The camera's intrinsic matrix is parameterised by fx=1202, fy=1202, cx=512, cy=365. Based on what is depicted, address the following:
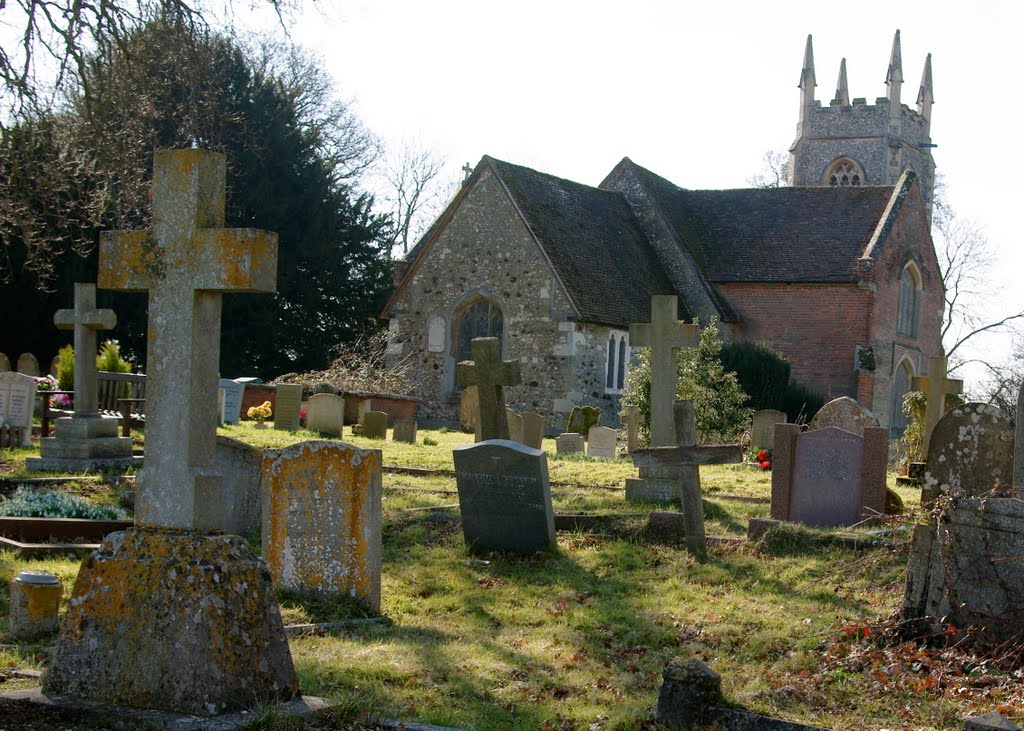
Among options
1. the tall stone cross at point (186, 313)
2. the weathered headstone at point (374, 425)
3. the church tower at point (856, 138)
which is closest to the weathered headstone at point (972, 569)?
the tall stone cross at point (186, 313)

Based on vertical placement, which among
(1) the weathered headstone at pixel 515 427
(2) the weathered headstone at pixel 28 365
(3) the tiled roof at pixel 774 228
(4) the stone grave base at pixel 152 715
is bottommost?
(4) the stone grave base at pixel 152 715

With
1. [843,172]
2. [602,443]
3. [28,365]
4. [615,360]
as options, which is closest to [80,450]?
[602,443]

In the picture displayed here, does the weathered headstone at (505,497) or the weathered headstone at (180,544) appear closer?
the weathered headstone at (180,544)

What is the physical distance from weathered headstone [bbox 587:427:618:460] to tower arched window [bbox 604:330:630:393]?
849 centimetres

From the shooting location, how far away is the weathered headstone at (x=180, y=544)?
4.81 m

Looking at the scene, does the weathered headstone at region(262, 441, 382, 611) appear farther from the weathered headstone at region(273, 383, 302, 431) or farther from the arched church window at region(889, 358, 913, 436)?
the arched church window at region(889, 358, 913, 436)

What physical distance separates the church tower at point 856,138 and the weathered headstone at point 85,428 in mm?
42312

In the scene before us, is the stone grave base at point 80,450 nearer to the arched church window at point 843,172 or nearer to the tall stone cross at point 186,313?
the tall stone cross at point 186,313

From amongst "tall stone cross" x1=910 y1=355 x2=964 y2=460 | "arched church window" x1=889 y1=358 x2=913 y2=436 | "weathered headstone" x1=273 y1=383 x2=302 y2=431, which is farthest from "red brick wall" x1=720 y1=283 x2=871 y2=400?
"weathered headstone" x1=273 y1=383 x2=302 y2=431

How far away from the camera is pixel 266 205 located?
104 ft

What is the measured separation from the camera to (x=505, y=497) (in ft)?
32.9

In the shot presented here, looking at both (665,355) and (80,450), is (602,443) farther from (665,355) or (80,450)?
(80,450)

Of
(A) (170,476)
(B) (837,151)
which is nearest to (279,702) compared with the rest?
(A) (170,476)

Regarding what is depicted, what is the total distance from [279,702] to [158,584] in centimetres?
68
